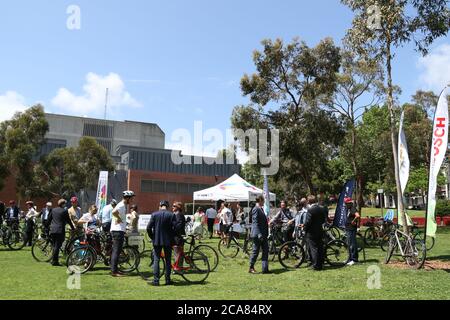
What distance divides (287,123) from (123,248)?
48.9 feet

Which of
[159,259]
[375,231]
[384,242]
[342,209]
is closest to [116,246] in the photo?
[159,259]

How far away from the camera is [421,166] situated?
54.4 m

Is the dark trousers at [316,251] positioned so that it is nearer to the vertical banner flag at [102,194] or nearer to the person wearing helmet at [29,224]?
the person wearing helmet at [29,224]

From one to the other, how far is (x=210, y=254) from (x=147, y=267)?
189 cm

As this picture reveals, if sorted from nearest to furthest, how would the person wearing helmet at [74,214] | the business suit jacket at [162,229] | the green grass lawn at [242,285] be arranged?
the green grass lawn at [242,285] < the business suit jacket at [162,229] < the person wearing helmet at [74,214]

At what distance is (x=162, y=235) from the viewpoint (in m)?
8.82

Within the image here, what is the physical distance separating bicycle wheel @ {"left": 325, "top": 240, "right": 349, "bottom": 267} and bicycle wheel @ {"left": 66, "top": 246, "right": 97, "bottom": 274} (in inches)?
235

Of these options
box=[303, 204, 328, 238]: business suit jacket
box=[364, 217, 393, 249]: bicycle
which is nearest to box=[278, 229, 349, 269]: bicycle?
box=[303, 204, 328, 238]: business suit jacket

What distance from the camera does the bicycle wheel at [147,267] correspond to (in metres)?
9.66

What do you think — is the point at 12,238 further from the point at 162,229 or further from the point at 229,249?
the point at 162,229

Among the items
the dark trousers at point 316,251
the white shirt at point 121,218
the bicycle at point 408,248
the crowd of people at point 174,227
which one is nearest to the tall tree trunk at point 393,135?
the bicycle at point 408,248

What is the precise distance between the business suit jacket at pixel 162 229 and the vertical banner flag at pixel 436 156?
21.3ft

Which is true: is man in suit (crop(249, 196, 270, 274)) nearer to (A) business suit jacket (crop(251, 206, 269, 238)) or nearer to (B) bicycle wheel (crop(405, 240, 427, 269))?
(A) business suit jacket (crop(251, 206, 269, 238))

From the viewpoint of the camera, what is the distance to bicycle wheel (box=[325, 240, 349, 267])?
1135 cm
